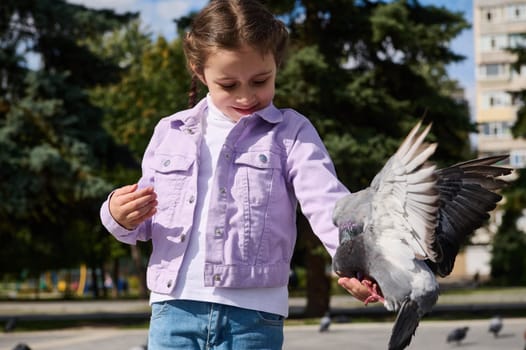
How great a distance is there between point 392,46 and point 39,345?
10.6 metres

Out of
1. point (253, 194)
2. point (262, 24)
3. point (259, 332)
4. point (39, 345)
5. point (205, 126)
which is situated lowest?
point (39, 345)

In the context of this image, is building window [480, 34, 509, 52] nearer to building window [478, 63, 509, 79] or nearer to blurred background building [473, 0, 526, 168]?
blurred background building [473, 0, 526, 168]

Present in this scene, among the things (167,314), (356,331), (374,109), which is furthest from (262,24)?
(374,109)

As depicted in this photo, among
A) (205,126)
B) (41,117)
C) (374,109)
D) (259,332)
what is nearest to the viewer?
(259,332)

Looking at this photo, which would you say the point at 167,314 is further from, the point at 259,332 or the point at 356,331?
the point at 356,331

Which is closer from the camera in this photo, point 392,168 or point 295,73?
point 392,168

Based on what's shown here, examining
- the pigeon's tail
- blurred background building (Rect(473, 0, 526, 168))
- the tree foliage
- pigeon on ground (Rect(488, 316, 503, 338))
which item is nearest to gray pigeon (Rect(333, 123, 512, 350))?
the pigeon's tail

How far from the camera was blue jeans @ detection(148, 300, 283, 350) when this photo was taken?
8.11 feet

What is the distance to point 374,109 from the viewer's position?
64.0 ft

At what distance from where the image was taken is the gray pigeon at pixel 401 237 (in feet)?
6.58

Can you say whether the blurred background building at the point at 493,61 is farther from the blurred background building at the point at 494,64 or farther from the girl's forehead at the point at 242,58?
the girl's forehead at the point at 242,58

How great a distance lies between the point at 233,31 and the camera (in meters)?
2.50

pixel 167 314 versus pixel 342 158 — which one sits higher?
pixel 342 158

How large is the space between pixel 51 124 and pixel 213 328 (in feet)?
54.0
